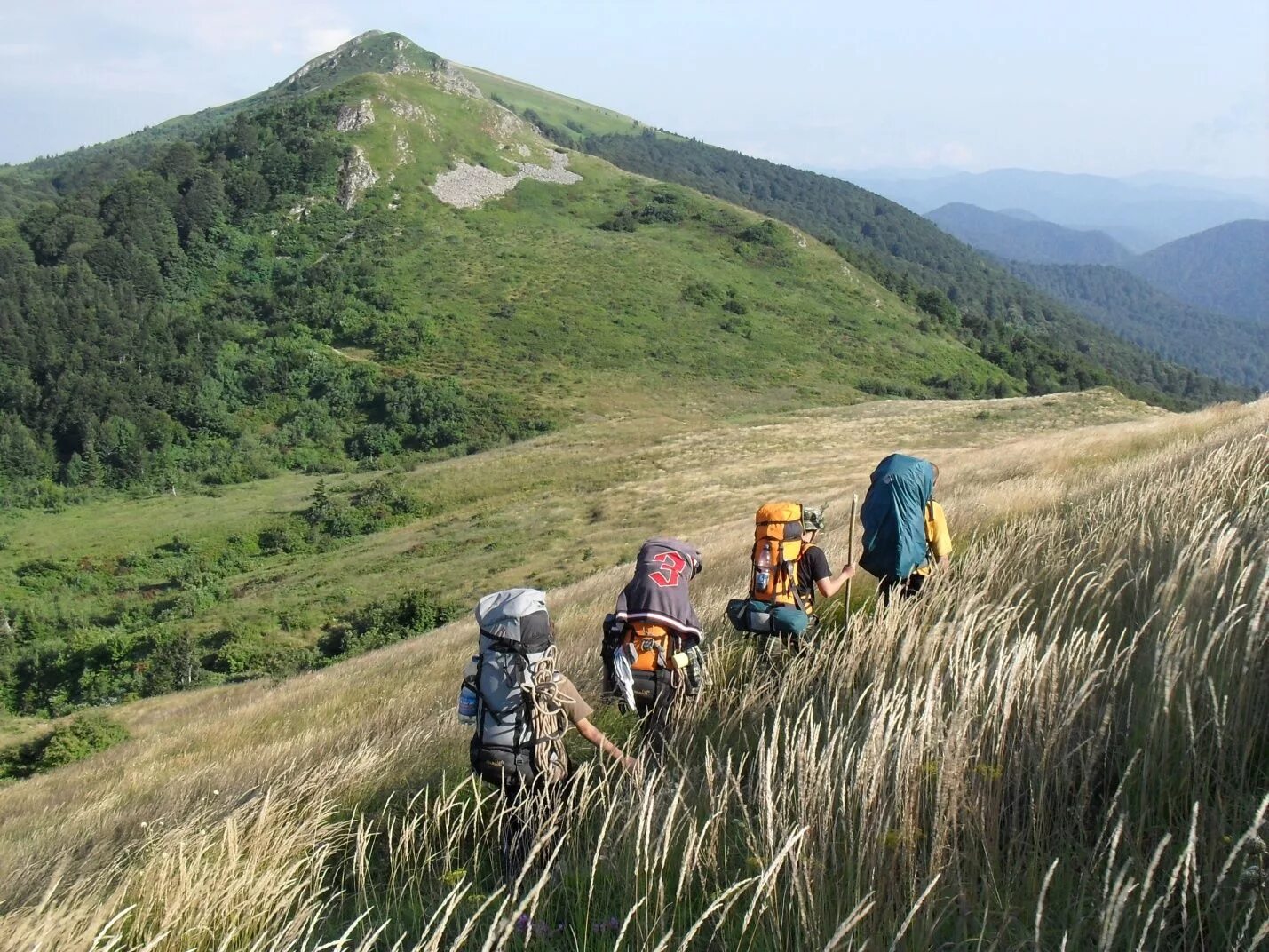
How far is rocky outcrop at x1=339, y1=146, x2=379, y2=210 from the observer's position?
315 feet

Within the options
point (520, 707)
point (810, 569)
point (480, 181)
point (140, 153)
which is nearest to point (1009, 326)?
point (480, 181)

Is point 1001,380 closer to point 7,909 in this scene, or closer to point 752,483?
point 752,483

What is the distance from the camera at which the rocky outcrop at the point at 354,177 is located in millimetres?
95938

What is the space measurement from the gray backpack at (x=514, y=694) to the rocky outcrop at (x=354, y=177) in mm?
100371

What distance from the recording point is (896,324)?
298 feet

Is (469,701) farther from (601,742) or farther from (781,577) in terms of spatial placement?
(781,577)

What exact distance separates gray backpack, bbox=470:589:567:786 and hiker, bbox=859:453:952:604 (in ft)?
7.18

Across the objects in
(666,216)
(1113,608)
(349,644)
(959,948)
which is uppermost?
(666,216)

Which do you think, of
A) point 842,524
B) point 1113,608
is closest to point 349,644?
point 842,524

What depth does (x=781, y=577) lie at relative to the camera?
15.1ft

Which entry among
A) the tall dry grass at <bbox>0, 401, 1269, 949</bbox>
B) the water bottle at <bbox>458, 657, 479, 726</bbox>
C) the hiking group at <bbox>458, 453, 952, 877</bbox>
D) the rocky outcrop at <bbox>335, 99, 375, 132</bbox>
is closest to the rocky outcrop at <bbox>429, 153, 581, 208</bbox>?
the rocky outcrop at <bbox>335, 99, 375, 132</bbox>

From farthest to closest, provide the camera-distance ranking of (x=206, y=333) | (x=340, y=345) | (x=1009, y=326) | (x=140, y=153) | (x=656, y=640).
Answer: (x=140, y=153), (x=1009, y=326), (x=206, y=333), (x=340, y=345), (x=656, y=640)

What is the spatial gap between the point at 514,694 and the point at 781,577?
166 centimetres

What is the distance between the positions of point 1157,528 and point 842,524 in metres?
8.77
